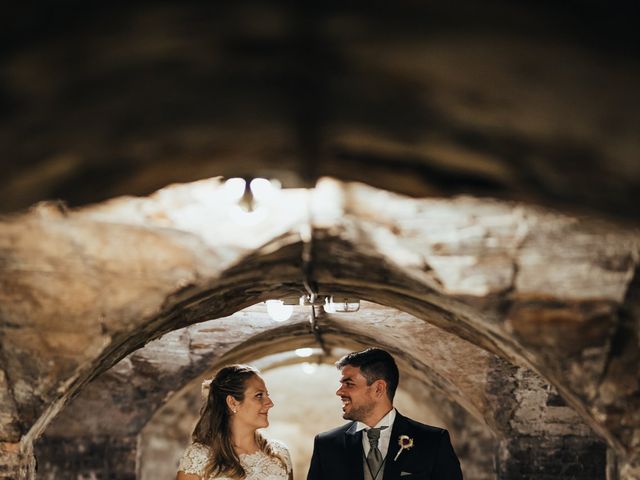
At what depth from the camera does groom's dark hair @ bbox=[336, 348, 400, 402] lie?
491 centimetres

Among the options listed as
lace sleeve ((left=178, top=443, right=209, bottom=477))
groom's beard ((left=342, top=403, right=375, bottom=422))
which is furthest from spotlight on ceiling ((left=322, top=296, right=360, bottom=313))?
lace sleeve ((left=178, top=443, right=209, bottom=477))

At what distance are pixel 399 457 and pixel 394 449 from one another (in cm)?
5

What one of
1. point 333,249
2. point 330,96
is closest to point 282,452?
point 333,249

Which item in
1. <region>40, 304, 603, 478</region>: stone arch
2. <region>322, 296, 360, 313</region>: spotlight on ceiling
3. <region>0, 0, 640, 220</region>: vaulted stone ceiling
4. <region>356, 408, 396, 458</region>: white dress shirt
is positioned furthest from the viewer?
<region>40, 304, 603, 478</region>: stone arch

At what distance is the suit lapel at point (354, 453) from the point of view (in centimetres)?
471

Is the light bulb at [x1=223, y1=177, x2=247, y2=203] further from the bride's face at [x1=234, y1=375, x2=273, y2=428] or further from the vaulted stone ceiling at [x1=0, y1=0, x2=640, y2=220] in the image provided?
the bride's face at [x1=234, y1=375, x2=273, y2=428]

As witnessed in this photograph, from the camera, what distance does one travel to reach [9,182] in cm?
243

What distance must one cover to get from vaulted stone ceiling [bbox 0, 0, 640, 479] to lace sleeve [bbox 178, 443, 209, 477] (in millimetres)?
961

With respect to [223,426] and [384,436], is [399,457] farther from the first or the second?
[223,426]

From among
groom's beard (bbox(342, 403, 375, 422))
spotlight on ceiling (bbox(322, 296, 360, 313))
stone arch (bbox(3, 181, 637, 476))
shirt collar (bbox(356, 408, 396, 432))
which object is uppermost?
spotlight on ceiling (bbox(322, 296, 360, 313))

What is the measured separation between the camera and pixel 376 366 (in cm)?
493

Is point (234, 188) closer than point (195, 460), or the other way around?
point (234, 188)

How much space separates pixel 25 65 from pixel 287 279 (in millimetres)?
2440

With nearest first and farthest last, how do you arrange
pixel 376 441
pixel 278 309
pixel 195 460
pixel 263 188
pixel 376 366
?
1. pixel 263 188
2. pixel 195 460
3. pixel 376 441
4. pixel 376 366
5. pixel 278 309
